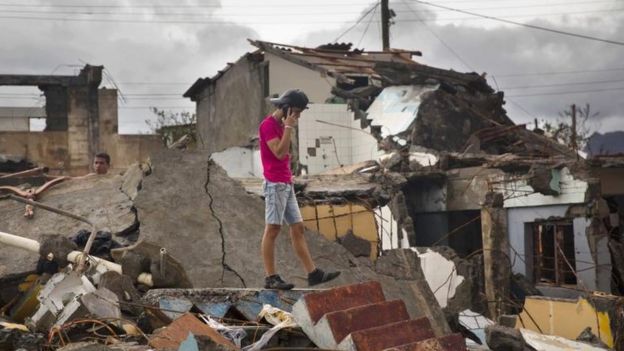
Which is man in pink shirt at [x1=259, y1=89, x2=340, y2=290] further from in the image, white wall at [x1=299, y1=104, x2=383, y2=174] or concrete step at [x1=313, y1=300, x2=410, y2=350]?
white wall at [x1=299, y1=104, x2=383, y2=174]

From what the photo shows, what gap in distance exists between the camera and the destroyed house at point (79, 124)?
88.6 feet

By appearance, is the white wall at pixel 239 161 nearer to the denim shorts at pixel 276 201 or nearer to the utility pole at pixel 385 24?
the utility pole at pixel 385 24

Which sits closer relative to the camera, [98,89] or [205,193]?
[205,193]

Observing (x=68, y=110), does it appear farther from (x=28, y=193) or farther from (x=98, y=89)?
(x=28, y=193)

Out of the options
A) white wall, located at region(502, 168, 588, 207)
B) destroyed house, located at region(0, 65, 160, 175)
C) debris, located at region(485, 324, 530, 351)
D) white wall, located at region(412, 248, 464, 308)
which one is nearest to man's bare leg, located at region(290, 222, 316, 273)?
debris, located at region(485, 324, 530, 351)

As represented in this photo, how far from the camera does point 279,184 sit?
21.4 ft

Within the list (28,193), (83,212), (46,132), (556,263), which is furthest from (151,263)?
(46,132)

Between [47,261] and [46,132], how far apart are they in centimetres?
2116

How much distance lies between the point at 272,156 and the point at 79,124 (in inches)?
888

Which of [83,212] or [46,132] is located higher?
[46,132]

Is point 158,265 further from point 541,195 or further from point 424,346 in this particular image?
point 541,195

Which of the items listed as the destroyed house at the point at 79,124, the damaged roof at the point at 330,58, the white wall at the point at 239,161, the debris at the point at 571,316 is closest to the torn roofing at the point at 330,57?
the damaged roof at the point at 330,58

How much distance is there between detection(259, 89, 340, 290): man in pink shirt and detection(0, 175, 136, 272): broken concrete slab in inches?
80.0

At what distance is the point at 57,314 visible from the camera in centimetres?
596
